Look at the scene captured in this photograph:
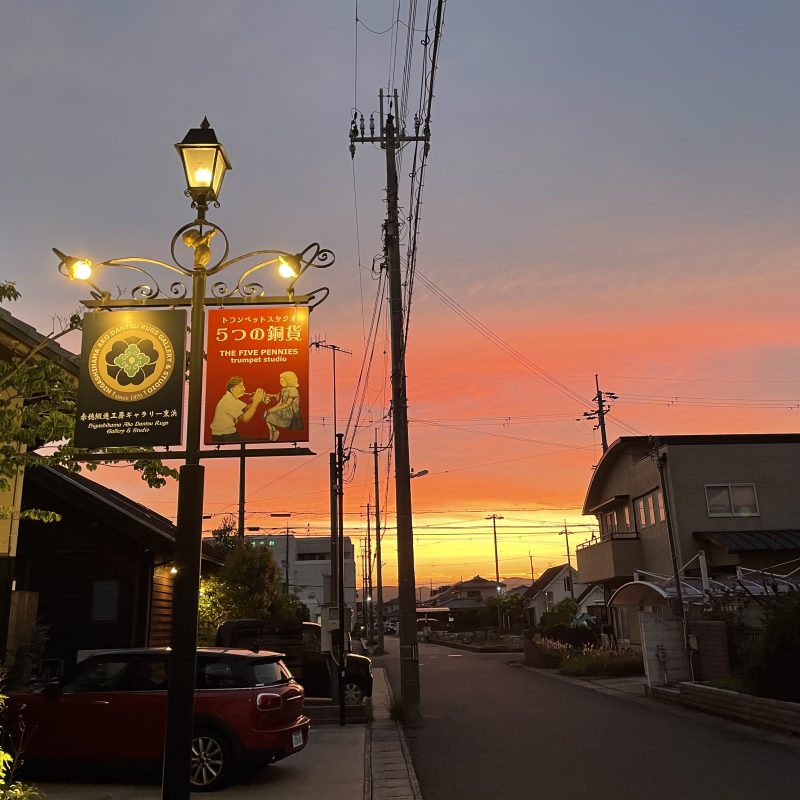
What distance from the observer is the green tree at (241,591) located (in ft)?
78.9

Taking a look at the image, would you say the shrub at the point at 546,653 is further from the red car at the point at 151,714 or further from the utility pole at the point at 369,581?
the utility pole at the point at 369,581

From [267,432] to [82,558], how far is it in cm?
1440

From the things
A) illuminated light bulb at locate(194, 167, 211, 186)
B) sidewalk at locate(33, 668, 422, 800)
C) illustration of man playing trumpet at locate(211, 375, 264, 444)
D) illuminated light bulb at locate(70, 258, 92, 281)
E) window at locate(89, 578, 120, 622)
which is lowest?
sidewalk at locate(33, 668, 422, 800)

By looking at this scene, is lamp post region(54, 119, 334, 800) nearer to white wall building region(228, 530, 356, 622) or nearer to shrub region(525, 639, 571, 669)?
shrub region(525, 639, 571, 669)

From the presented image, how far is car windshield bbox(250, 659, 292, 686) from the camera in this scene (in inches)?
382

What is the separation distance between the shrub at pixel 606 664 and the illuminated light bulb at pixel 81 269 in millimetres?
22779

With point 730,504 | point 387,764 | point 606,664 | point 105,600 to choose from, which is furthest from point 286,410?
point 730,504

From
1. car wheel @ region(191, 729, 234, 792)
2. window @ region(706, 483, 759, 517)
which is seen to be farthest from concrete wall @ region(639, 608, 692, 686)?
car wheel @ region(191, 729, 234, 792)

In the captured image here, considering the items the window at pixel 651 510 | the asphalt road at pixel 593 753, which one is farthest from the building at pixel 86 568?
the window at pixel 651 510

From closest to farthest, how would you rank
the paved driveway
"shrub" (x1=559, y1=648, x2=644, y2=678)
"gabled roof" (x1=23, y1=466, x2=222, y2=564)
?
the paved driveway, "gabled roof" (x1=23, y1=466, x2=222, y2=564), "shrub" (x1=559, y1=648, x2=644, y2=678)

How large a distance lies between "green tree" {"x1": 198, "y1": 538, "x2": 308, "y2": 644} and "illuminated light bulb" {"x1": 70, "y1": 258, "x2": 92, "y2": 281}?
18827 mm

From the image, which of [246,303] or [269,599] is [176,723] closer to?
[246,303]

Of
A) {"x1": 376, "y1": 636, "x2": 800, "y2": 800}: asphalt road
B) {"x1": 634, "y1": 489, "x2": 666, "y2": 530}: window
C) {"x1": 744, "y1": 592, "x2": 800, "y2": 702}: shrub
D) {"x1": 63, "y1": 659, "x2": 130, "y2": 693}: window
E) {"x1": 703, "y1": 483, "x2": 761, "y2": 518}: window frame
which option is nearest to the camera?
{"x1": 376, "y1": 636, "x2": 800, "y2": 800}: asphalt road

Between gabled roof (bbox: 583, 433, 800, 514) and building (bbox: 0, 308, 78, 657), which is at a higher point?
gabled roof (bbox: 583, 433, 800, 514)
